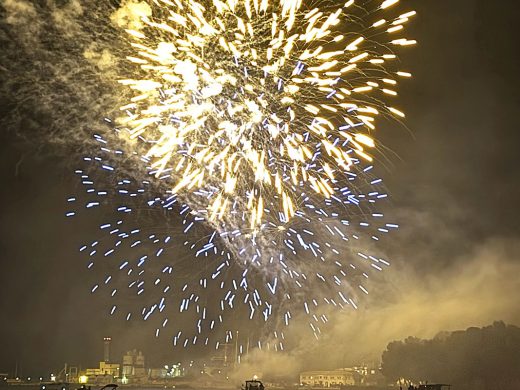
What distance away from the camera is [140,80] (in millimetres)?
25203

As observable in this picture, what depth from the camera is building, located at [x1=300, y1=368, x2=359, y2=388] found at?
626ft

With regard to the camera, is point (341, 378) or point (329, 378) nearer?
point (341, 378)

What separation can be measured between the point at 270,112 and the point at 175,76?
4.31 m

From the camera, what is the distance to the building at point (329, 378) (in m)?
191

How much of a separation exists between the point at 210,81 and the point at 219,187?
5819 mm

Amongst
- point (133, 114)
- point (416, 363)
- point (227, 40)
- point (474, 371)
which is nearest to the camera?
point (227, 40)

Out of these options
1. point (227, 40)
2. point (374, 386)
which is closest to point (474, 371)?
point (374, 386)

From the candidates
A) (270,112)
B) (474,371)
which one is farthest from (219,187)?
(474,371)

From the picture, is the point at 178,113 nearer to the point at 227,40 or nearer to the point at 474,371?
the point at 227,40

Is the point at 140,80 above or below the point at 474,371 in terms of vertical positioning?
above

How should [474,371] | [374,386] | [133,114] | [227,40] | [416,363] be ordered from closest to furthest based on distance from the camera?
[227,40] < [133,114] < [474,371] < [416,363] < [374,386]

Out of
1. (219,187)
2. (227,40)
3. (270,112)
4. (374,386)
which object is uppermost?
(227,40)

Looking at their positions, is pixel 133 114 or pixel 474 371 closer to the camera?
pixel 133 114

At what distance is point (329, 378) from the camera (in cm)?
19375
